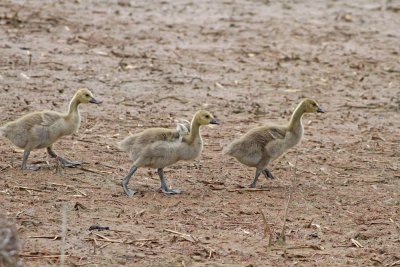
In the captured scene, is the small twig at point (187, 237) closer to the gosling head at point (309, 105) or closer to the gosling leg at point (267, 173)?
the gosling leg at point (267, 173)

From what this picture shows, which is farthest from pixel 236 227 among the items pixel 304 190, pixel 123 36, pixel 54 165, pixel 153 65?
pixel 123 36

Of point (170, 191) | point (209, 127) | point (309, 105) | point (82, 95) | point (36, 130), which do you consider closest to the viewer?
point (170, 191)

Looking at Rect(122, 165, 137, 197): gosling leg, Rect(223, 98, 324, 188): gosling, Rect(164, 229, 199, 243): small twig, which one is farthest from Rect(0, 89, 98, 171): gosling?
Rect(164, 229, 199, 243): small twig

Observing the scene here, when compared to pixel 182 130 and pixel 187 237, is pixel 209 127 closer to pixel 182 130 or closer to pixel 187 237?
pixel 182 130

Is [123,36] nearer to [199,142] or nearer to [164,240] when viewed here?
[199,142]

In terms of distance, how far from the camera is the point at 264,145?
8836 mm

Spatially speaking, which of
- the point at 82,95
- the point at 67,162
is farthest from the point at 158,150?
the point at 82,95

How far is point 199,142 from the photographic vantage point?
8.41 meters

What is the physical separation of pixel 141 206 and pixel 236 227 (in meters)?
1.08

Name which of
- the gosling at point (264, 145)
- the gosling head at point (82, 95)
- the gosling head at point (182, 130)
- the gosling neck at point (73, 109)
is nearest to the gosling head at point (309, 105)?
the gosling at point (264, 145)

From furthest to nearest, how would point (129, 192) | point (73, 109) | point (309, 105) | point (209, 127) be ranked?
point (209, 127) < point (309, 105) < point (73, 109) < point (129, 192)

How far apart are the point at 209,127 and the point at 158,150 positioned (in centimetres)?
298

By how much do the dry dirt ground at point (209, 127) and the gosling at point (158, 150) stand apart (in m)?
0.30

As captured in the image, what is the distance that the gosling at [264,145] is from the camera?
8.77m
